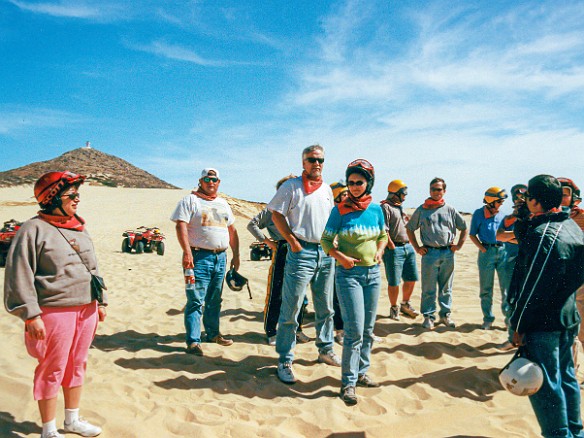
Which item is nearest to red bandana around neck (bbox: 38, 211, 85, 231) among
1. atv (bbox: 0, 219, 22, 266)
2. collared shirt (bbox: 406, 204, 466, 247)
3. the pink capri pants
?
the pink capri pants

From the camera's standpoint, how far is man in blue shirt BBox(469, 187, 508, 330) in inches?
232

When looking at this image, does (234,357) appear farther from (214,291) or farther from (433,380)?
(433,380)

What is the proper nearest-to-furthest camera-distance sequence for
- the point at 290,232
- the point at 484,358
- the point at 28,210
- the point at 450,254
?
the point at 290,232
the point at 484,358
the point at 450,254
the point at 28,210

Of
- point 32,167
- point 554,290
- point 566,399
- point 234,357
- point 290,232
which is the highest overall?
point 32,167

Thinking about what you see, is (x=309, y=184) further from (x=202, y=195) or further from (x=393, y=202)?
(x=393, y=202)

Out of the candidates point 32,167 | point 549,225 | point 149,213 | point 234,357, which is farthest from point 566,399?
point 32,167

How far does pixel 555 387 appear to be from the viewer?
2.72m

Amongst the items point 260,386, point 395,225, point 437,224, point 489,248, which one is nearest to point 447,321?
point 489,248

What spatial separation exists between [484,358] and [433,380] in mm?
993

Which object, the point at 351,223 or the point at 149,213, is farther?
the point at 149,213

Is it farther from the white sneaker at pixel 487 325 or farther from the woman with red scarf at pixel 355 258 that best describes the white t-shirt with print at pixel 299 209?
the white sneaker at pixel 487 325

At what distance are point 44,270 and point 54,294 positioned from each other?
0.16m

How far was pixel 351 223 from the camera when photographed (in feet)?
12.5

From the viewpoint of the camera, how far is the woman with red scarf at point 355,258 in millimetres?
3689
